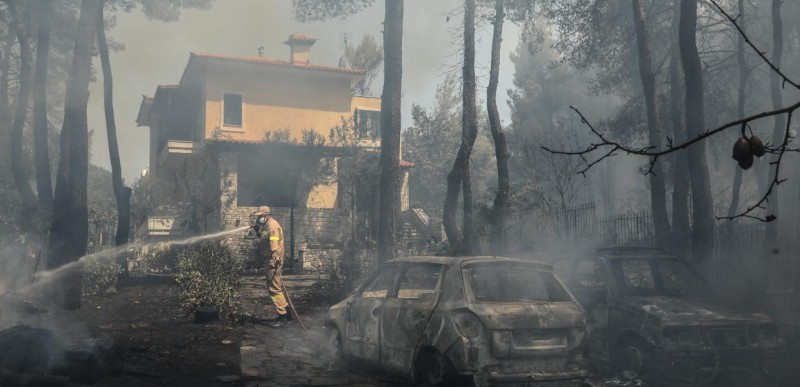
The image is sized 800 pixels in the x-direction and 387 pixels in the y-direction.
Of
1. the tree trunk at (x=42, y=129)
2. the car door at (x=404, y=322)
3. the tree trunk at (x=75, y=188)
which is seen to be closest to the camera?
the car door at (x=404, y=322)

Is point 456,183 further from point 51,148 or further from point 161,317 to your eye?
point 51,148

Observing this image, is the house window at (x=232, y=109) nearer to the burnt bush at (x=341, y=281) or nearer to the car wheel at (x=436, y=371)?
the burnt bush at (x=341, y=281)

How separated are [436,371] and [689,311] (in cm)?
323

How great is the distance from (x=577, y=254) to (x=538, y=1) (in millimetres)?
11525

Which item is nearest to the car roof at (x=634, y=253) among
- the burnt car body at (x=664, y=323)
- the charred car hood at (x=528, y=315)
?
the burnt car body at (x=664, y=323)

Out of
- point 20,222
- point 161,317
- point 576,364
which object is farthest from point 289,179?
point 576,364

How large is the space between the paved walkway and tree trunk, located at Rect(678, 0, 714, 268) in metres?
7.18

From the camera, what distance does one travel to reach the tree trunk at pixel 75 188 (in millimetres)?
13320

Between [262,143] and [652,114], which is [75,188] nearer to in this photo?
[652,114]

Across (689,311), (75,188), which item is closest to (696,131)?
(689,311)

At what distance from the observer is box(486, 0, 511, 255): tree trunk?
16000mm

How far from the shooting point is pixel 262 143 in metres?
29.5

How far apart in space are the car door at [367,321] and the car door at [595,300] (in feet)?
8.94

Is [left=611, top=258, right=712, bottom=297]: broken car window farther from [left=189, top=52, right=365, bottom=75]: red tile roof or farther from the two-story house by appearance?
[left=189, top=52, right=365, bottom=75]: red tile roof
